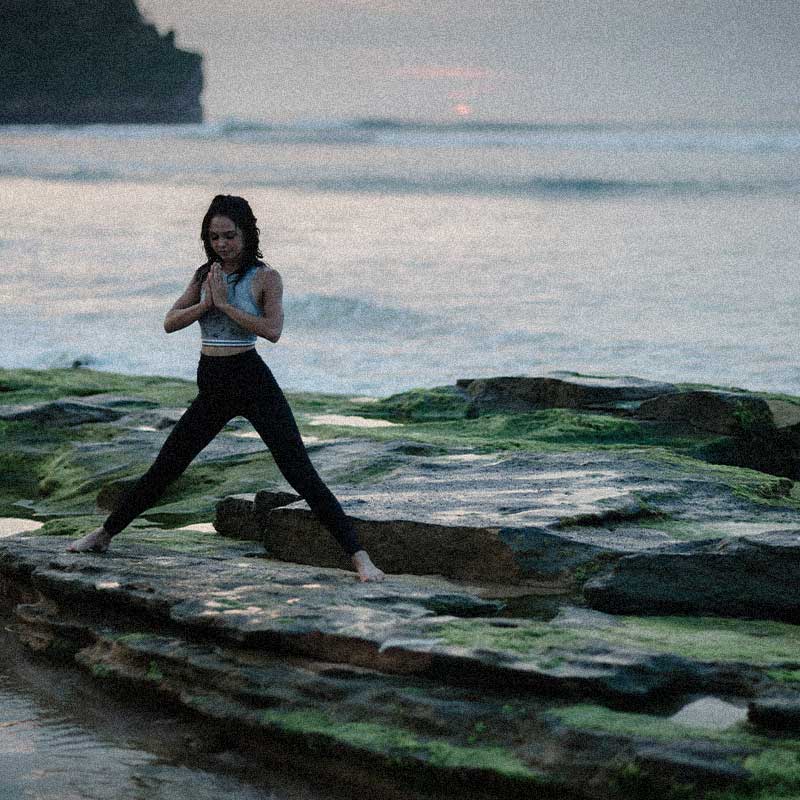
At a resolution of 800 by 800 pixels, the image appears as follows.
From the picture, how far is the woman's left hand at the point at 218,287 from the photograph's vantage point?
207 inches

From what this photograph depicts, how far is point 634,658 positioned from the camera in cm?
408

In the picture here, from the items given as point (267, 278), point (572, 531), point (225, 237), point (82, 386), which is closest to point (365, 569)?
point (572, 531)

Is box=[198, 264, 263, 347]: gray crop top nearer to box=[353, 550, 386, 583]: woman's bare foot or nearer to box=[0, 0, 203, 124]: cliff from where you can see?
box=[353, 550, 386, 583]: woman's bare foot

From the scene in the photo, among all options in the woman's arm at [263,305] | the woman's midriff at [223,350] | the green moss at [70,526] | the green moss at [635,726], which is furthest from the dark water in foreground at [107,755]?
the green moss at [70,526]

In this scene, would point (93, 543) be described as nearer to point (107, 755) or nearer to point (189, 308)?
point (189, 308)

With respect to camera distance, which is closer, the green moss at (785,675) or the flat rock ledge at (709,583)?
the green moss at (785,675)

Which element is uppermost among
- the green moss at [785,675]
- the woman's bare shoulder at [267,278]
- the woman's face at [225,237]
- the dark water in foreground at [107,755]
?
the woman's face at [225,237]

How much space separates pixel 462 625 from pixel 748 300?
53.0 ft

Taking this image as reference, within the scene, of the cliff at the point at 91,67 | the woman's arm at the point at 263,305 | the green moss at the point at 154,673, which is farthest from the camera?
the cliff at the point at 91,67

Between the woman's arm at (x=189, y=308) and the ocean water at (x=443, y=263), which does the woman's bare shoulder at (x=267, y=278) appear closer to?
the woman's arm at (x=189, y=308)

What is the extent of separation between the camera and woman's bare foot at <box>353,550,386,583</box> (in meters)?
5.34

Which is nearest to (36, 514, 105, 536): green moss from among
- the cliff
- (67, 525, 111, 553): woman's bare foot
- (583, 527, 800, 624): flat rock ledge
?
(67, 525, 111, 553): woman's bare foot

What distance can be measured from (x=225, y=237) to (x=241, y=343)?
0.46 m

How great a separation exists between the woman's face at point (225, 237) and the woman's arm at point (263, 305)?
0.08 meters
